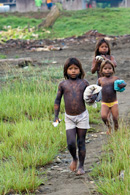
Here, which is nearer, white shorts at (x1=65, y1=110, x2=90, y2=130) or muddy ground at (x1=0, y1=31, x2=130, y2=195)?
muddy ground at (x1=0, y1=31, x2=130, y2=195)

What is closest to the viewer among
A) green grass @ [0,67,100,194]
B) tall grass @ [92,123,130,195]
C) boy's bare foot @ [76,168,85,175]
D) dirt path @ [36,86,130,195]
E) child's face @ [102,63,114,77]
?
tall grass @ [92,123,130,195]

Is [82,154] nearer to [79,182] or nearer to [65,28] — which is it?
[79,182]

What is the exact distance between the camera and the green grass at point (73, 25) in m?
25.3

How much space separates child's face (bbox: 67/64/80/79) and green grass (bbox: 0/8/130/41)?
60.9ft

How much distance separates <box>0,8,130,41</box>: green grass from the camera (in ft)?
82.9

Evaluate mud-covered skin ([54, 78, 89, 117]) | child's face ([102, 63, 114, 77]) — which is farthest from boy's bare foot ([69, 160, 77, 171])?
child's face ([102, 63, 114, 77])

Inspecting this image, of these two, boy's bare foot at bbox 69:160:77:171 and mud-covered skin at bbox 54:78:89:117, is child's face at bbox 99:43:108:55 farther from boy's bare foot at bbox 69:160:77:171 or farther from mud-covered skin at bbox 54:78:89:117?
boy's bare foot at bbox 69:160:77:171

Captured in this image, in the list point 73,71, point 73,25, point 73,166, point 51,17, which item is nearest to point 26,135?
point 73,166

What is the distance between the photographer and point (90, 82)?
1034cm

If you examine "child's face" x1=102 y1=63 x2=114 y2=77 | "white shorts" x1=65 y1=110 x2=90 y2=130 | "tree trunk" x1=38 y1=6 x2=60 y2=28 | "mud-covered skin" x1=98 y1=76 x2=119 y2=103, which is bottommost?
"white shorts" x1=65 y1=110 x2=90 y2=130

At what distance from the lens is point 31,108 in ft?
24.5

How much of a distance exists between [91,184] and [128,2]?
42.9m

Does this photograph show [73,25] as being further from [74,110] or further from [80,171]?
[80,171]

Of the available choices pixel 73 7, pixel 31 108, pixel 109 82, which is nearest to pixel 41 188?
pixel 109 82
